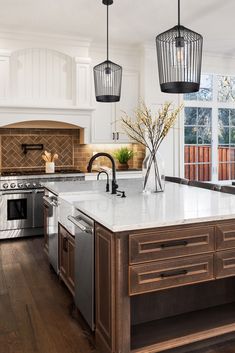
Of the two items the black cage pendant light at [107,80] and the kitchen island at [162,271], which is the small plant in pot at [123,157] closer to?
the black cage pendant light at [107,80]

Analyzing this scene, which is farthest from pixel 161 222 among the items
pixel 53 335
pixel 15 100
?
pixel 15 100

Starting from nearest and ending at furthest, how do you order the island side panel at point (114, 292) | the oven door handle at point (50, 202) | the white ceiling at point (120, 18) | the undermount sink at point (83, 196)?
the island side panel at point (114, 292) < the undermount sink at point (83, 196) < the oven door handle at point (50, 202) < the white ceiling at point (120, 18)

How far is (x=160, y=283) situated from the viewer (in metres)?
2.14

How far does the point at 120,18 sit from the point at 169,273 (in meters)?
3.77

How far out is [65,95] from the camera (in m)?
5.74

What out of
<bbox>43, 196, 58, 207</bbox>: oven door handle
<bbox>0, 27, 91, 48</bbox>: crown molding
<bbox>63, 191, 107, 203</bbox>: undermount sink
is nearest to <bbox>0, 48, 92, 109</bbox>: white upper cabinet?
<bbox>0, 27, 91, 48</bbox>: crown molding

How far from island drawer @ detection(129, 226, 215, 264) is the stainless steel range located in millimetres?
3504

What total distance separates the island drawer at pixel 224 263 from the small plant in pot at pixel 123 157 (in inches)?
157

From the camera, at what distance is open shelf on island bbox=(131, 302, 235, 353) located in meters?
2.26

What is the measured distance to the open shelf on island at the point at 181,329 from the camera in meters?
2.26

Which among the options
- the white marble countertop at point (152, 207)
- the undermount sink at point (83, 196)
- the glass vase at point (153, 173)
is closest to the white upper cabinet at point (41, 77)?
the white marble countertop at point (152, 207)

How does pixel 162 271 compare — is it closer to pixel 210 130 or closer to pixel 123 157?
pixel 123 157

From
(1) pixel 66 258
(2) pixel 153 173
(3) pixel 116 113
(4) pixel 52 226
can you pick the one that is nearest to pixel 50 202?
(4) pixel 52 226

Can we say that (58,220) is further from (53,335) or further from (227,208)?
(227,208)
